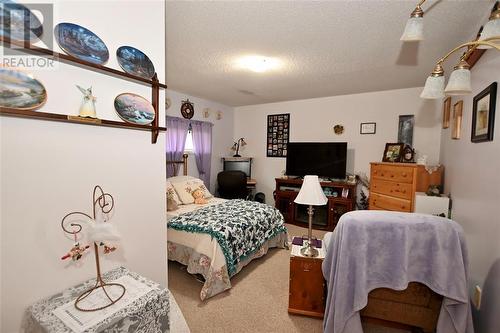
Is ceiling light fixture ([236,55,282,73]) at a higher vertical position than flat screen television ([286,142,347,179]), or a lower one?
higher

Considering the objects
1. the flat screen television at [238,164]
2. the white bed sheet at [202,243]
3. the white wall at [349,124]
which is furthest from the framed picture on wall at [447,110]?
the flat screen television at [238,164]

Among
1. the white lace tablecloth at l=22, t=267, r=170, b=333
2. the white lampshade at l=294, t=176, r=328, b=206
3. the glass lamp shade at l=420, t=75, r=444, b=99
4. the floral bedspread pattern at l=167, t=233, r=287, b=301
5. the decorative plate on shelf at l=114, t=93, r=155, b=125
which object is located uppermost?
the glass lamp shade at l=420, t=75, r=444, b=99

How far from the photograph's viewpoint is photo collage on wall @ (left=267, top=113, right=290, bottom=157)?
4.80 m

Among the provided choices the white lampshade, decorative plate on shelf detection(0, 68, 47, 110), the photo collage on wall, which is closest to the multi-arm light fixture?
the white lampshade

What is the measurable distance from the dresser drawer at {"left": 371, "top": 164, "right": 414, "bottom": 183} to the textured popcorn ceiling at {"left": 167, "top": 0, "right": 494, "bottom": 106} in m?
1.26

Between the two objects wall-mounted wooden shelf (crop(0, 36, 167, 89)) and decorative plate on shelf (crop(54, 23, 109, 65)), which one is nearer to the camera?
wall-mounted wooden shelf (crop(0, 36, 167, 89))

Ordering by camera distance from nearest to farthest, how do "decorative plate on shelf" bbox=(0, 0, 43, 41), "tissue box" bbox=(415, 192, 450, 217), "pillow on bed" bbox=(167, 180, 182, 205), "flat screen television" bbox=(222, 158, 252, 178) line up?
"decorative plate on shelf" bbox=(0, 0, 43, 41)
"tissue box" bbox=(415, 192, 450, 217)
"pillow on bed" bbox=(167, 180, 182, 205)
"flat screen television" bbox=(222, 158, 252, 178)

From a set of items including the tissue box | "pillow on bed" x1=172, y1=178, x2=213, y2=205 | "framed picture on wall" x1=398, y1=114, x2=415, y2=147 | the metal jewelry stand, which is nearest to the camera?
the metal jewelry stand

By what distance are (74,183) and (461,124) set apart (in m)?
3.25

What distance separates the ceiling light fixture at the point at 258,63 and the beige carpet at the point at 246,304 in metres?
2.48

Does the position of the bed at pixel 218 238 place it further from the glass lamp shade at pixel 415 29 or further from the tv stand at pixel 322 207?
the glass lamp shade at pixel 415 29

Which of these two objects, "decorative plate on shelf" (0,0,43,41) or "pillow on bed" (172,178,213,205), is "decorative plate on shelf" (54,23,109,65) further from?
"pillow on bed" (172,178,213,205)

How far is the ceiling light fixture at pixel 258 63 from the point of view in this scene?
255 centimetres

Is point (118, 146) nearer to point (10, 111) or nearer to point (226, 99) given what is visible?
point (10, 111)
